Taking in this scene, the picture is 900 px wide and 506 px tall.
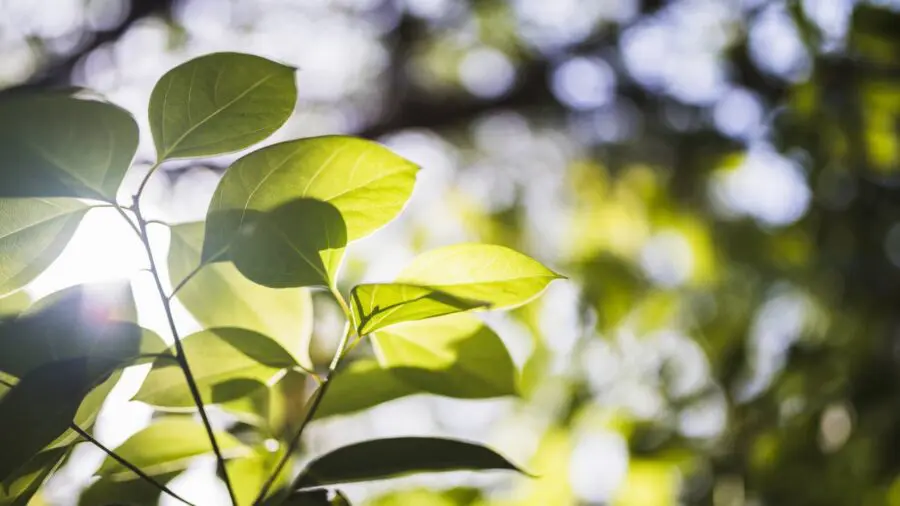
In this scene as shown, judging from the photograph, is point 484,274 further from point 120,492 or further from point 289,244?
point 120,492

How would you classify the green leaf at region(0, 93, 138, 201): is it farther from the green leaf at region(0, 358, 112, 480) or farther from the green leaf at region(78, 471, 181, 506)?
the green leaf at region(78, 471, 181, 506)

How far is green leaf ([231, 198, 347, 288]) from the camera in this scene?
1.18 ft

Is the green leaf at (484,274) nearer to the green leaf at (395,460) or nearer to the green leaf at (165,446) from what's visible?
the green leaf at (395,460)

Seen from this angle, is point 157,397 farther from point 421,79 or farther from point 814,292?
point 421,79

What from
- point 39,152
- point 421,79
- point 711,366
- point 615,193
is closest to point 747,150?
point 615,193

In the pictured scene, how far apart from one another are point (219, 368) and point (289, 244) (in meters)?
0.11

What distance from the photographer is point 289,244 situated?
1.18ft

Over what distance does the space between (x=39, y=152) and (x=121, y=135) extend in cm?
3

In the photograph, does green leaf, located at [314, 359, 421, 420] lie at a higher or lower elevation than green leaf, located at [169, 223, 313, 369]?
lower

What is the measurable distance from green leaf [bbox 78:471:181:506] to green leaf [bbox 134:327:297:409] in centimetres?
8

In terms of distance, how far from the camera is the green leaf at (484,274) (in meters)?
0.38

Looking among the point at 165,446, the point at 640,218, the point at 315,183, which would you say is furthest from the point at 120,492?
the point at 640,218

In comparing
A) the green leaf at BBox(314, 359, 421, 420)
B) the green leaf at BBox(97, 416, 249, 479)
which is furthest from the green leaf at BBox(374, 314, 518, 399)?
the green leaf at BBox(97, 416, 249, 479)

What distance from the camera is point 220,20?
2.48 m
